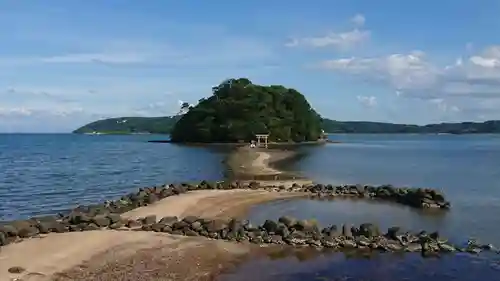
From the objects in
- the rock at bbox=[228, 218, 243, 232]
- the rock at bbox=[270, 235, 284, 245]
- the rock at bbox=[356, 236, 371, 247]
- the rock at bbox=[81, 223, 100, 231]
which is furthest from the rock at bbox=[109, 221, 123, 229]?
the rock at bbox=[356, 236, 371, 247]

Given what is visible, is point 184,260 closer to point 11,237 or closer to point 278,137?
point 11,237

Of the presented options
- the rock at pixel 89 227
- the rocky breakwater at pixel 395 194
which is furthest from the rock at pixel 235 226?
the rocky breakwater at pixel 395 194

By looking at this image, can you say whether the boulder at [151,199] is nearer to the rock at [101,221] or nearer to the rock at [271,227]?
the rock at [101,221]

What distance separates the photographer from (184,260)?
49.6 feet

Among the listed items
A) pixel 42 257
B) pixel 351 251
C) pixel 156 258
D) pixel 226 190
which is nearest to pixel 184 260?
pixel 156 258

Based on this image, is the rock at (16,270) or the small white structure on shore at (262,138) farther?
the small white structure on shore at (262,138)

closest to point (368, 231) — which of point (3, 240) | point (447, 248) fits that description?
point (447, 248)

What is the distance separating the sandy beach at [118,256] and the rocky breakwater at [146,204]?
0.75 metres

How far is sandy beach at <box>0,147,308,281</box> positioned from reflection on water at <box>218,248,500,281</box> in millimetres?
960

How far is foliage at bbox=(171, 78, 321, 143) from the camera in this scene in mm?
121125

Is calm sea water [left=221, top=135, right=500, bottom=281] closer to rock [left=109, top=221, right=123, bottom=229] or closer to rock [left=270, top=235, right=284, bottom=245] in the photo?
rock [left=270, top=235, right=284, bottom=245]

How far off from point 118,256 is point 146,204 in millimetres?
11201

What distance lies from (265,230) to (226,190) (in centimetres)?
1344

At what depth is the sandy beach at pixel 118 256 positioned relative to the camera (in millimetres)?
13445
